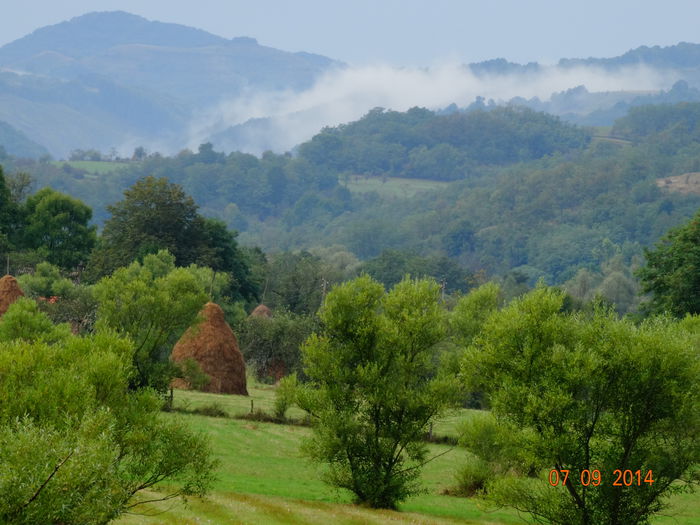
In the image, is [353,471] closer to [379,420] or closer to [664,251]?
[379,420]

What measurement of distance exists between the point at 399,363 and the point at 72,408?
45.7 feet

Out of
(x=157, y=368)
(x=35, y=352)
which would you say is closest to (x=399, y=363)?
(x=35, y=352)

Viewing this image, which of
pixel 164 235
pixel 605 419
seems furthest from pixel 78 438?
pixel 164 235

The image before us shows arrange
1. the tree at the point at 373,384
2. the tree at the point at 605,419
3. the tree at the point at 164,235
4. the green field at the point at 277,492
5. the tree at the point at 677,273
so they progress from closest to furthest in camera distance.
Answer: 1. the tree at the point at 605,419
2. the green field at the point at 277,492
3. the tree at the point at 373,384
4. the tree at the point at 677,273
5. the tree at the point at 164,235

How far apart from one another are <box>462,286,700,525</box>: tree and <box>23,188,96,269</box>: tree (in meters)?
75.1

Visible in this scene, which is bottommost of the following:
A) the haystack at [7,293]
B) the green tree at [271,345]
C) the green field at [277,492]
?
the green tree at [271,345]

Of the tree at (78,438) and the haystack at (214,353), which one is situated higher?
the tree at (78,438)

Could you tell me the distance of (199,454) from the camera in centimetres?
2356

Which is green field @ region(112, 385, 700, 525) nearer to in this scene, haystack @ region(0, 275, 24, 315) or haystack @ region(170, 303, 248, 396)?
haystack @ region(170, 303, 248, 396)

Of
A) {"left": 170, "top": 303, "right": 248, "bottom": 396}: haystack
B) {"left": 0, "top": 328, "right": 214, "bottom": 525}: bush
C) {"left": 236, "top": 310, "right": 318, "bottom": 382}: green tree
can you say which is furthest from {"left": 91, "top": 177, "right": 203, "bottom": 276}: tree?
{"left": 0, "top": 328, "right": 214, "bottom": 525}: bush

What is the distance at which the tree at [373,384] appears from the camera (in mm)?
30844

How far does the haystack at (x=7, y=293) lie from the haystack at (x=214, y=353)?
11.7 m
